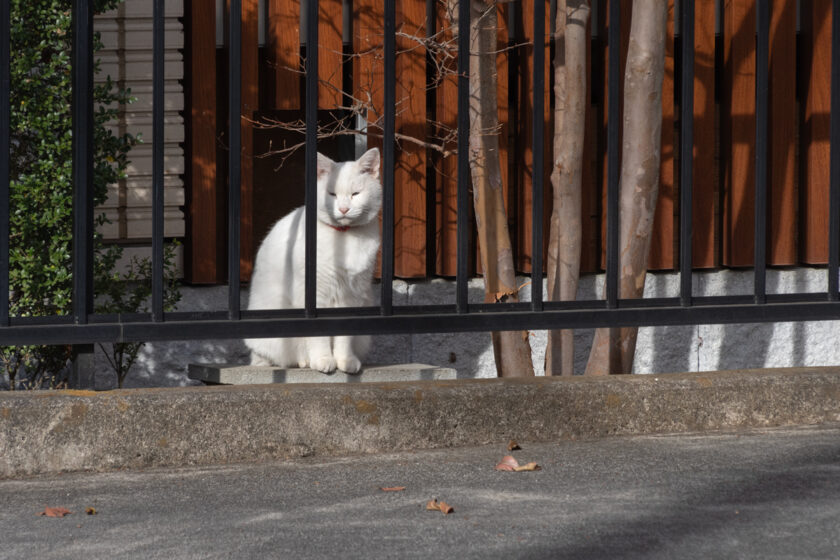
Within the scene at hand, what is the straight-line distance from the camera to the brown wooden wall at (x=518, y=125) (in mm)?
6793

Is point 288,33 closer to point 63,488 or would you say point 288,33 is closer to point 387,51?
point 387,51

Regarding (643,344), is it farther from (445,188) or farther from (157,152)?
(157,152)

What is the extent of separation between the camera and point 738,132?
7.52 m

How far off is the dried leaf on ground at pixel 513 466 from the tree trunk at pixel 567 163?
116 inches

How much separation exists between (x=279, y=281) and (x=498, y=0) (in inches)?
83.9

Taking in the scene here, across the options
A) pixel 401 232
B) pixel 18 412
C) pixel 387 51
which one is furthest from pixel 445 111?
pixel 18 412

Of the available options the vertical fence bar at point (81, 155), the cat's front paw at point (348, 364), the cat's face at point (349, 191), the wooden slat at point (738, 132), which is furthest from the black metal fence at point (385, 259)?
the wooden slat at point (738, 132)

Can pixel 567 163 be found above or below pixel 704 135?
below

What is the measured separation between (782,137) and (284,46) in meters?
3.54

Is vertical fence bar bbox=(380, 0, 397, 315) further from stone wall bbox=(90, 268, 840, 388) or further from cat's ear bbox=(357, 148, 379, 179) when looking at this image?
stone wall bbox=(90, 268, 840, 388)

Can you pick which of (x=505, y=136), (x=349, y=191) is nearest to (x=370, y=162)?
(x=349, y=191)

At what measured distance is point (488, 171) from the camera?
20.2 feet

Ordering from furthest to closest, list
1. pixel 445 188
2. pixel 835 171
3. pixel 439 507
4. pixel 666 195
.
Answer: pixel 666 195 → pixel 445 188 → pixel 835 171 → pixel 439 507

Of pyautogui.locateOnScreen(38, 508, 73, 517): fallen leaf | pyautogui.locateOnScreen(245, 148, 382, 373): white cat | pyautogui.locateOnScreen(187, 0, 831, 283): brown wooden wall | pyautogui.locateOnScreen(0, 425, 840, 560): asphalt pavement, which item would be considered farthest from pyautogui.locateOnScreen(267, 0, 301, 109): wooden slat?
pyautogui.locateOnScreen(38, 508, 73, 517): fallen leaf
